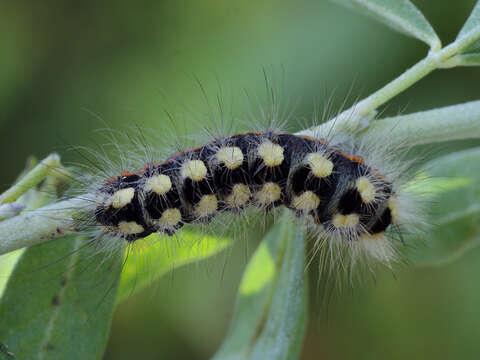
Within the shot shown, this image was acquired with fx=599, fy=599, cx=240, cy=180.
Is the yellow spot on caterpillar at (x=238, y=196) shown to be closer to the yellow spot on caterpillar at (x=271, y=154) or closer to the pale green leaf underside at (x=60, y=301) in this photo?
the yellow spot on caterpillar at (x=271, y=154)

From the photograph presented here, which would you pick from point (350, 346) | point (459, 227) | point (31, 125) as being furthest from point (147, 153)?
point (350, 346)

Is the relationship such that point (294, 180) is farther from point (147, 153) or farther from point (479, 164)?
point (479, 164)

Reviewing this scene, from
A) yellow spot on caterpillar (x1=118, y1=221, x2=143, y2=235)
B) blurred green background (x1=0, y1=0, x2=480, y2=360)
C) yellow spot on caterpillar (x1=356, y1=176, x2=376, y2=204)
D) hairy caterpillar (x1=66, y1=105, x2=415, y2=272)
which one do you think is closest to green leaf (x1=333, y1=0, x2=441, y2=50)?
hairy caterpillar (x1=66, y1=105, x2=415, y2=272)

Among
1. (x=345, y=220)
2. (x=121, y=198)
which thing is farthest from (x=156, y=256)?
(x=345, y=220)

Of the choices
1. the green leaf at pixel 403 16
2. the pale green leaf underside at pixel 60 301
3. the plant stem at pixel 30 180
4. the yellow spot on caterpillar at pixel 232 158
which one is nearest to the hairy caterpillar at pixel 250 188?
the yellow spot on caterpillar at pixel 232 158

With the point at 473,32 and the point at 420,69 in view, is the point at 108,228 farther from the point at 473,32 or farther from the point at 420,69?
the point at 473,32

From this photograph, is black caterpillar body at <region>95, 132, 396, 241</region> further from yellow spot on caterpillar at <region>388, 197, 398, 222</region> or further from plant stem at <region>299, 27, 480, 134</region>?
plant stem at <region>299, 27, 480, 134</region>
